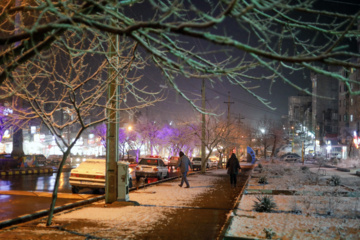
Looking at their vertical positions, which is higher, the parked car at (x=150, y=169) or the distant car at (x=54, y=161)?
the parked car at (x=150, y=169)

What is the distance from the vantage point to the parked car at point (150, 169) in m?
24.9

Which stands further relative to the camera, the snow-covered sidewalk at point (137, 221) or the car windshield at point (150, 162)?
the car windshield at point (150, 162)

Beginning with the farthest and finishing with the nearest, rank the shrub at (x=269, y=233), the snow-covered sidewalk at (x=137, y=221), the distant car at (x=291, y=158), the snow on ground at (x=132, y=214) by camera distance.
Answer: the distant car at (x=291, y=158)
the snow on ground at (x=132, y=214)
the snow-covered sidewalk at (x=137, y=221)
the shrub at (x=269, y=233)

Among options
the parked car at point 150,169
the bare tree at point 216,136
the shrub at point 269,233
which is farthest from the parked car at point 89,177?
the bare tree at point 216,136

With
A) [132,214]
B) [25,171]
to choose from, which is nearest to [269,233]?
[132,214]

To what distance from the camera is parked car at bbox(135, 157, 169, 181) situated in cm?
2486

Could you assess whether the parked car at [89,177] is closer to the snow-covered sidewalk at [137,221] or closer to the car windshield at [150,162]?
the snow-covered sidewalk at [137,221]

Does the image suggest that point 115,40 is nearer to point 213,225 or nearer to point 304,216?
point 213,225

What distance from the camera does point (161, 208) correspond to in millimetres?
11734

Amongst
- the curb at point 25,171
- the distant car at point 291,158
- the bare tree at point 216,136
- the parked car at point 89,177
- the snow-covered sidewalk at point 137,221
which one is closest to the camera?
the snow-covered sidewalk at point 137,221

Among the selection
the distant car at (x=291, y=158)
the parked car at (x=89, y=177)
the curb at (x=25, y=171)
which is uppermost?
the parked car at (x=89, y=177)

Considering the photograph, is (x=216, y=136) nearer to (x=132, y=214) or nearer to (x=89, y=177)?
(x=89, y=177)

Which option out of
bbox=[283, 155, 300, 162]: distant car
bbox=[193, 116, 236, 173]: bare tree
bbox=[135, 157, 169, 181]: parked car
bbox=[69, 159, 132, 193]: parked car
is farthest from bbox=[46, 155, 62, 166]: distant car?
bbox=[283, 155, 300, 162]: distant car

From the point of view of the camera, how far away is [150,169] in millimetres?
25016
